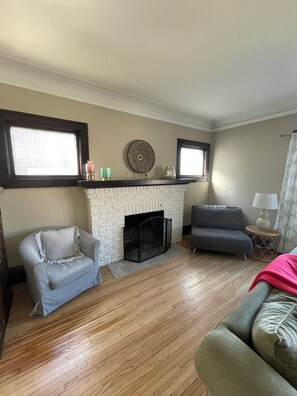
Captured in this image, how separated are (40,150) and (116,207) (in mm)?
1270

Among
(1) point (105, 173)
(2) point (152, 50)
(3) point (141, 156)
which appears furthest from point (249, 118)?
(1) point (105, 173)

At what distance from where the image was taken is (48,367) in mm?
1277

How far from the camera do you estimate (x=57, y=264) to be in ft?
6.32

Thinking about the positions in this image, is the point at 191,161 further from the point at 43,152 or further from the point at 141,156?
the point at 43,152

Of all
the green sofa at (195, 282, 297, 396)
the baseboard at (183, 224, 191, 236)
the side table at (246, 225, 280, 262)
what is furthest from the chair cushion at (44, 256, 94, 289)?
the side table at (246, 225, 280, 262)

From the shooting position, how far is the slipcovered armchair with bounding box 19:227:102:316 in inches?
65.6

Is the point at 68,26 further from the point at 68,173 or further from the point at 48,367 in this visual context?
the point at 48,367

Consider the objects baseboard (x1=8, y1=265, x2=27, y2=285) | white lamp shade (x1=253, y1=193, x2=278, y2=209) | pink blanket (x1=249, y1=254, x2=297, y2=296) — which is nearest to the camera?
pink blanket (x1=249, y1=254, x2=297, y2=296)

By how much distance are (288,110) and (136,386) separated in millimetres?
3989

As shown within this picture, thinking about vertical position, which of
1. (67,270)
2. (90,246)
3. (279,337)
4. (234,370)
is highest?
(279,337)

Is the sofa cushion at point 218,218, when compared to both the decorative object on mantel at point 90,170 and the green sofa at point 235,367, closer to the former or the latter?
the decorative object on mantel at point 90,170

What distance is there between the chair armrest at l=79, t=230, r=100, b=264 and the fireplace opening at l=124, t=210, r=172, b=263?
731 mm

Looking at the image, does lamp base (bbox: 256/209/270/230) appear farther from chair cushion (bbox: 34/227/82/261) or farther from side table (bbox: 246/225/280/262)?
chair cushion (bbox: 34/227/82/261)

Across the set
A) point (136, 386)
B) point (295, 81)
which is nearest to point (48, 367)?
point (136, 386)
